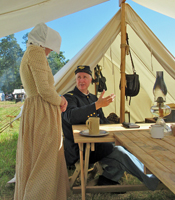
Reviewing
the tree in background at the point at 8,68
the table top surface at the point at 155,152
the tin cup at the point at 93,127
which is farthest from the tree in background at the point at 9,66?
the table top surface at the point at 155,152

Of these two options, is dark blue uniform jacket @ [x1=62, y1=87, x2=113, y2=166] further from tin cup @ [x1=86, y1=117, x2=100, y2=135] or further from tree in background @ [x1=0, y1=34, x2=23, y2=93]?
tree in background @ [x1=0, y1=34, x2=23, y2=93]

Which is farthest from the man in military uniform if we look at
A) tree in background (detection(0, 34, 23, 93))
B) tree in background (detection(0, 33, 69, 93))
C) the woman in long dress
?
tree in background (detection(0, 34, 23, 93))

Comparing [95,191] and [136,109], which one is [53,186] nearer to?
[95,191]

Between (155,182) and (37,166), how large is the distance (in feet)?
3.01

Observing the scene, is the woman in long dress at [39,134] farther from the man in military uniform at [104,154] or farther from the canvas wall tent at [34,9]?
the canvas wall tent at [34,9]

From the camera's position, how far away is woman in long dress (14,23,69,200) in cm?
150

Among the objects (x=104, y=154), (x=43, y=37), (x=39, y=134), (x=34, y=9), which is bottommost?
(x=104, y=154)

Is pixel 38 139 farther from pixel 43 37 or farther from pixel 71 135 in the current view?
pixel 43 37

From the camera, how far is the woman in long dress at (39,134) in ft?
4.91

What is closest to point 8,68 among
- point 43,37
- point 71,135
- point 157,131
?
point 71,135

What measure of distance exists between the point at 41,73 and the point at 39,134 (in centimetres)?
47

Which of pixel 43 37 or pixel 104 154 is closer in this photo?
pixel 43 37

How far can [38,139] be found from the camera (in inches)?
60.6

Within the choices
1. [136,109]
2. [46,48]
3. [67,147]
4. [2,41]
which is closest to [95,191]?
[67,147]
